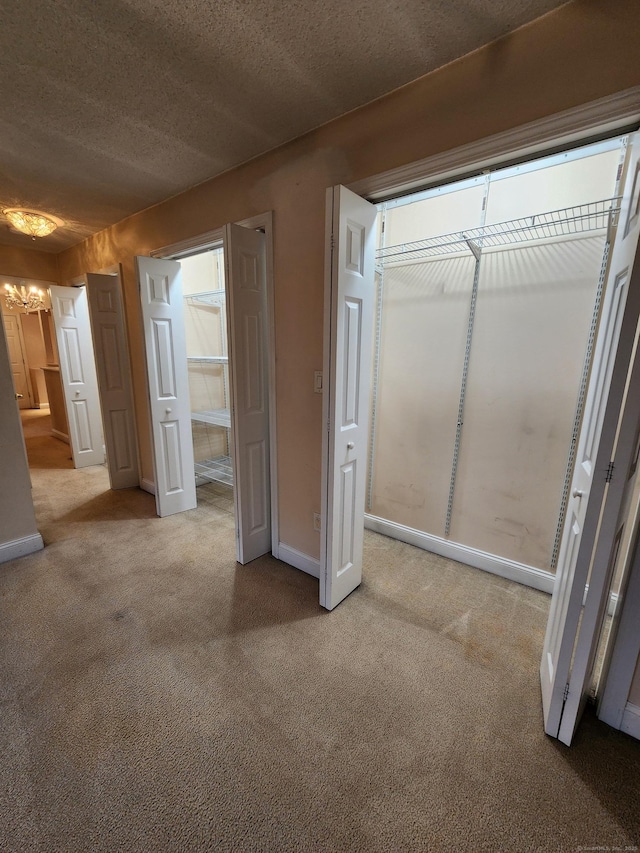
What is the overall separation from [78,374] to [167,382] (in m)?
2.21

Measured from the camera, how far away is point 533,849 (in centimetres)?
104

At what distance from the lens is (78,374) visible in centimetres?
437

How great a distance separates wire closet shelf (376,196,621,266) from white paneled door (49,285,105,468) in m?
3.82

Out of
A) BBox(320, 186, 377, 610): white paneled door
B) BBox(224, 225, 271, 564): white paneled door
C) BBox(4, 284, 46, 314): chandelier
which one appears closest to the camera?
BBox(320, 186, 377, 610): white paneled door

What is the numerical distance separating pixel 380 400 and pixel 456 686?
5.92 feet

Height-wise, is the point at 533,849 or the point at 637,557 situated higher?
the point at 637,557

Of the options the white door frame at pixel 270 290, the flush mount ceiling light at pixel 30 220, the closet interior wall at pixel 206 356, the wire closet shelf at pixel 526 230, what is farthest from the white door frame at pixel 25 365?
the wire closet shelf at pixel 526 230

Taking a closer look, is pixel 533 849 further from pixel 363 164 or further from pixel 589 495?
pixel 363 164

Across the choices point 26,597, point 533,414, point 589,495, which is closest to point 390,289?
point 533,414

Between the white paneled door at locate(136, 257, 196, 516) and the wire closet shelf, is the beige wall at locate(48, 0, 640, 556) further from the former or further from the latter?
the wire closet shelf

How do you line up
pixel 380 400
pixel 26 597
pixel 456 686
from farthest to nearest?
pixel 380 400 → pixel 26 597 → pixel 456 686

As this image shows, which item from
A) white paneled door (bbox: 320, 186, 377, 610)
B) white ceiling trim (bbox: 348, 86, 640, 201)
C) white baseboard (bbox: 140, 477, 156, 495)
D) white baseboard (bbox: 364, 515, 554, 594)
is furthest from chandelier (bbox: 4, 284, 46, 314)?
white baseboard (bbox: 364, 515, 554, 594)

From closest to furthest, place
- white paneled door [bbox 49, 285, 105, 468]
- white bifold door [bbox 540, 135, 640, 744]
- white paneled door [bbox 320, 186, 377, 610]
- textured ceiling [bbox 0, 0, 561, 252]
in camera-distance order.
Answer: white bifold door [bbox 540, 135, 640, 744]
textured ceiling [bbox 0, 0, 561, 252]
white paneled door [bbox 320, 186, 377, 610]
white paneled door [bbox 49, 285, 105, 468]

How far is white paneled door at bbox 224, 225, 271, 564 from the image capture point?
212 centimetres
